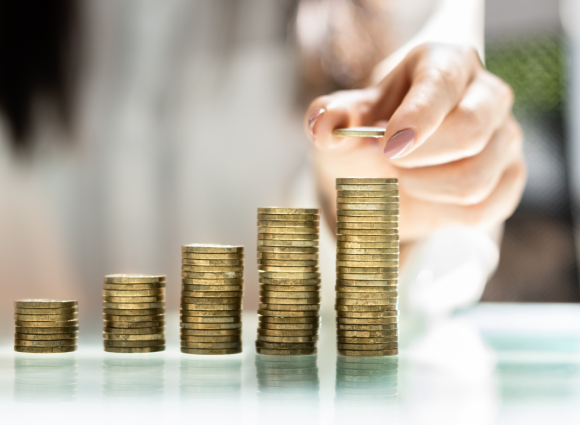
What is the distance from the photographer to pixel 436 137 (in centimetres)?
168

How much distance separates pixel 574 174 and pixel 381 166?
433 centimetres

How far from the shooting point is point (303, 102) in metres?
3.33

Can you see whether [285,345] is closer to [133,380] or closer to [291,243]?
[291,243]

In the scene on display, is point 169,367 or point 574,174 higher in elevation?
point 574,174

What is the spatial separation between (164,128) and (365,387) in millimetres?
2197

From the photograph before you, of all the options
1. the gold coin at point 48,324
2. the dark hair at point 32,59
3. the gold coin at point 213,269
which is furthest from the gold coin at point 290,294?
the dark hair at point 32,59

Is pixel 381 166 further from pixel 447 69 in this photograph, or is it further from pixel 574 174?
pixel 574 174

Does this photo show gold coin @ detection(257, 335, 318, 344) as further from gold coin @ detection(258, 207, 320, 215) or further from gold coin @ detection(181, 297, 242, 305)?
gold coin @ detection(258, 207, 320, 215)

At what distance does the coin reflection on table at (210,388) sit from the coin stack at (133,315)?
5.8 inches

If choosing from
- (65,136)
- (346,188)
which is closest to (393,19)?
(65,136)

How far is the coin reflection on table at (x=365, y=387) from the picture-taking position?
912 millimetres

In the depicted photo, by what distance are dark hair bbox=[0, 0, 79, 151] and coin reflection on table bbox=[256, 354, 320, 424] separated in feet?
6.16

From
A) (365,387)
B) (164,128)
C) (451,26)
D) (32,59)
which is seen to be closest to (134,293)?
(365,387)

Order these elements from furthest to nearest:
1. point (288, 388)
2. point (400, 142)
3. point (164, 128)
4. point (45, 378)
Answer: point (164, 128)
point (400, 142)
point (45, 378)
point (288, 388)
